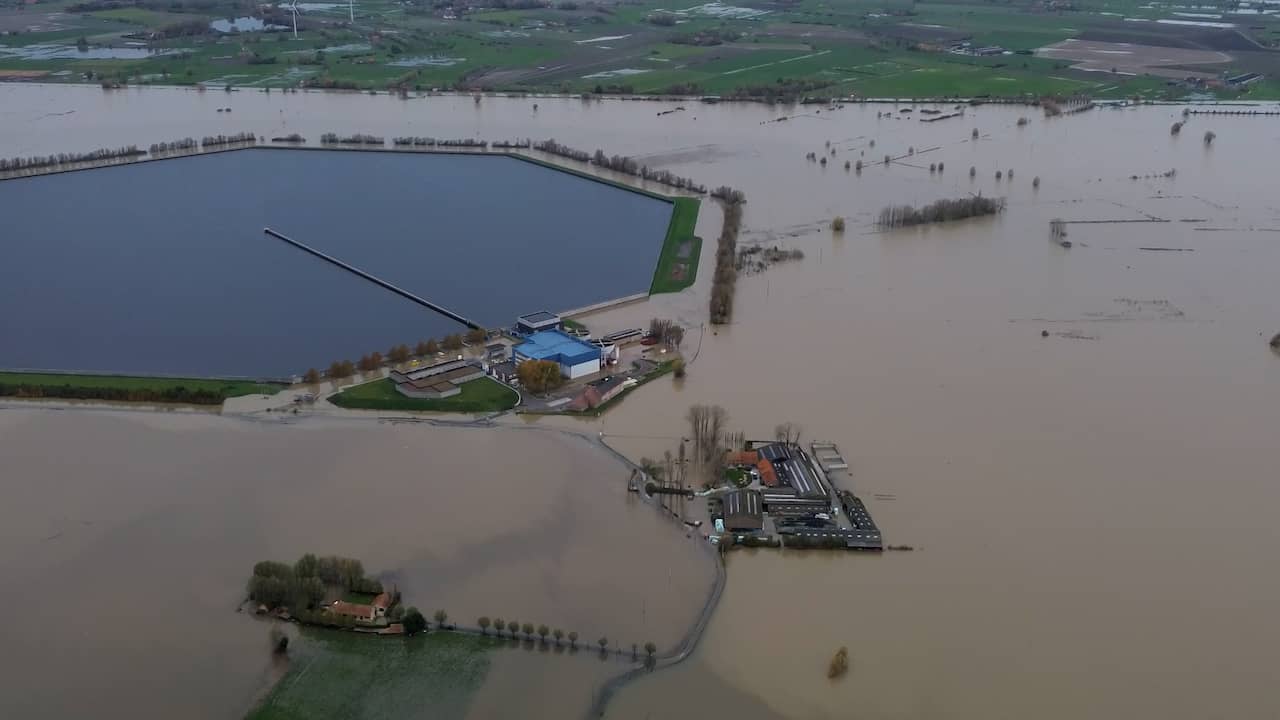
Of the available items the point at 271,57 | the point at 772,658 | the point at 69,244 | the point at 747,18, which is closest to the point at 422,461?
the point at 772,658

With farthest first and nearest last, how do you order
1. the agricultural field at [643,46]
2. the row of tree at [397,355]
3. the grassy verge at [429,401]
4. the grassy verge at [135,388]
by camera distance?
the agricultural field at [643,46] → the row of tree at [397,355] → the grassy verge at [135,388] → the grassy verge at [429,401]

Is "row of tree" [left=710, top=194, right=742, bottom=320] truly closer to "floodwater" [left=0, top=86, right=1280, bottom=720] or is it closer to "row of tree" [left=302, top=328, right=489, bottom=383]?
"floodwater" [left=0, top=86, right=1280, bottom=720]

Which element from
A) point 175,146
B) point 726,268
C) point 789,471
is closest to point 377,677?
point 789,471

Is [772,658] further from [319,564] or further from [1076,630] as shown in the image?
[319,564]

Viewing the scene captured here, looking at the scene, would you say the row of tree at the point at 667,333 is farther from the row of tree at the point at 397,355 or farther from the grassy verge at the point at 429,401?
the grassy verge at the point at 429,401

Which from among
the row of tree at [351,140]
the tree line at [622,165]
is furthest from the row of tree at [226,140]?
the tree line at [622,165]

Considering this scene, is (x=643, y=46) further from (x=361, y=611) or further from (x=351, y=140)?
(x=361, y=611)
